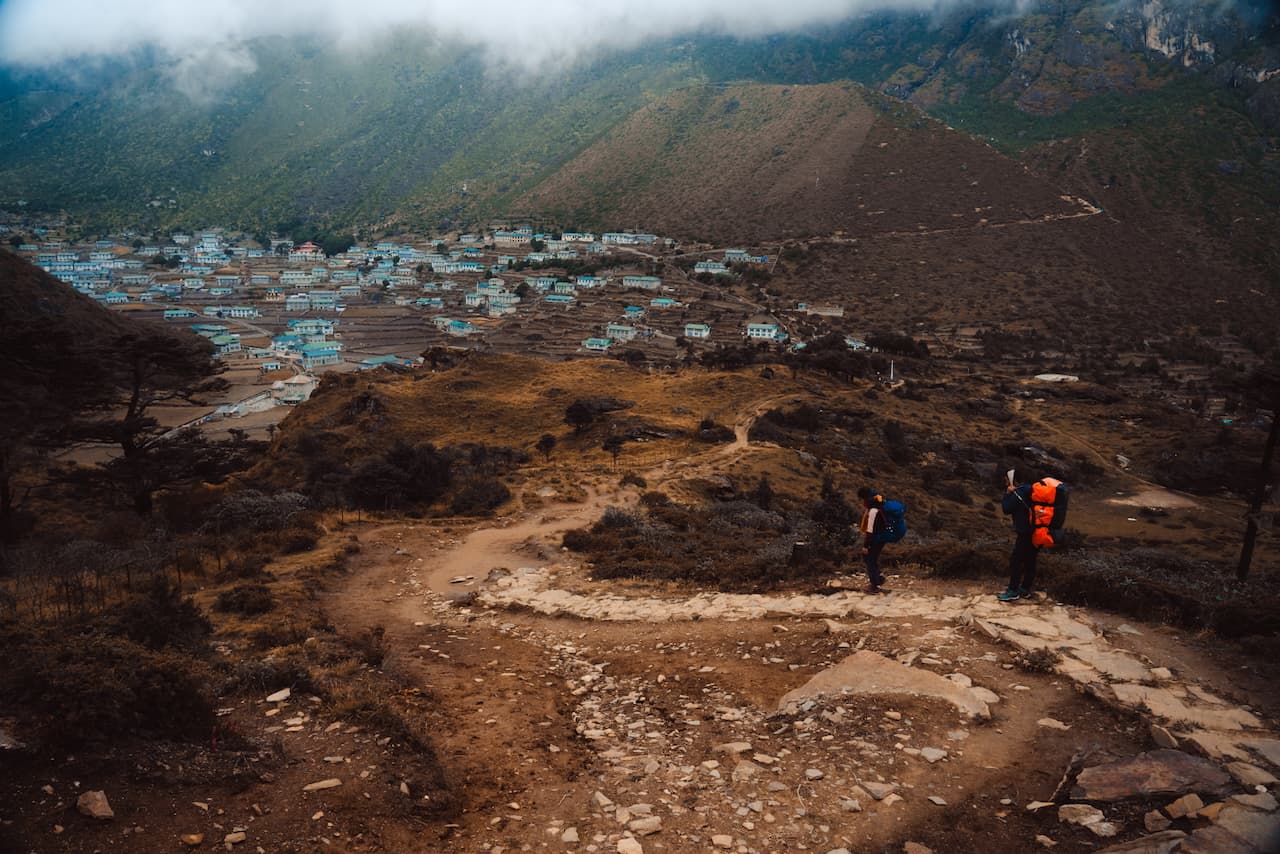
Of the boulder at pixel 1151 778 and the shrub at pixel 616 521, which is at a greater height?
the boulder at pixel 1151 778

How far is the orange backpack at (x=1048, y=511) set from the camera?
724 cm

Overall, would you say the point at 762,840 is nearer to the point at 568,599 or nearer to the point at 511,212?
the point at 568,599

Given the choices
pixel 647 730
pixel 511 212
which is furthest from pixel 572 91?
pixel 647 730

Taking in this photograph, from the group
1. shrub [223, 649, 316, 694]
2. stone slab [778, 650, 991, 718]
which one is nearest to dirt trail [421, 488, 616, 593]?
shrub [223, 649, 316, 694]

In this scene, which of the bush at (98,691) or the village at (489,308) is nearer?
the bush at (98,691)

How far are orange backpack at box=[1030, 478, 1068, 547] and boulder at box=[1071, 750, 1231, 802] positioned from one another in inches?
118

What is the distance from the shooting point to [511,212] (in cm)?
11806

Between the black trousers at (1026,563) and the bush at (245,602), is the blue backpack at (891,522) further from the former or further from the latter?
the bush at (245,602)

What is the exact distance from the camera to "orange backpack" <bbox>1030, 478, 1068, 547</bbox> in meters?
7.24

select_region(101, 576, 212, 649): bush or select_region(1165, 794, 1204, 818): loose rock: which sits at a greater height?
select_region(1165, 794, 1204, 818): loose rock

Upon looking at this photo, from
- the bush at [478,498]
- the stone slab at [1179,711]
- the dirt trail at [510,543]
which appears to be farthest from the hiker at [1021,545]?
the bush at [478,498]

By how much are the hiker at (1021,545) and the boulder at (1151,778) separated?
10.5ft

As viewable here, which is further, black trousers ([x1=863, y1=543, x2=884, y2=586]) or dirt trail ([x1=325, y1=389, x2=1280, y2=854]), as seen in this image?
black trousers ([x1=863, y1=543, x2=884, y2=586])

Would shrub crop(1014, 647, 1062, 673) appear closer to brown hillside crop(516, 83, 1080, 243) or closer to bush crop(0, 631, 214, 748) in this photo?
bush crop(0, 631, 214, 748)
